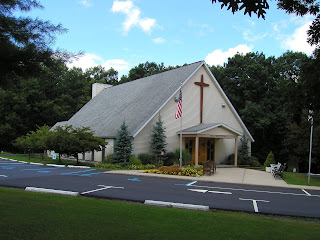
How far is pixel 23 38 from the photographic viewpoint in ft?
18.9

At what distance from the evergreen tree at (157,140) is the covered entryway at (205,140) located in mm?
2257

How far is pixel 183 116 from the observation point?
88.5 ft

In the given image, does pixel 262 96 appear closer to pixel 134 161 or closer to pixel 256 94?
pixel 256 94

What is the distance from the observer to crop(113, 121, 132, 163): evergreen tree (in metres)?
23.6

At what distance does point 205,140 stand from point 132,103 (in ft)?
26.6

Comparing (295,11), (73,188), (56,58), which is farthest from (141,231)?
(73,188)

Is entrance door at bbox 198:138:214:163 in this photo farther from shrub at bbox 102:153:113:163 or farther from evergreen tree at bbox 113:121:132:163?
shrub at bbox 102:153:113:163

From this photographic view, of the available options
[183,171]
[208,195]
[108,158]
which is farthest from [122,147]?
[208,195]

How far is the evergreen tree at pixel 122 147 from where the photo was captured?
23.6 m

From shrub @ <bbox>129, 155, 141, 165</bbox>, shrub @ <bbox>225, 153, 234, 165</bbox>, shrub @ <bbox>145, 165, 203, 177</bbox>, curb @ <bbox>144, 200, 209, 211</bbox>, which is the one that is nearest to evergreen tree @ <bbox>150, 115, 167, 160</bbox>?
shrub @ <bbox>129, 155, 141, 165</bbox>

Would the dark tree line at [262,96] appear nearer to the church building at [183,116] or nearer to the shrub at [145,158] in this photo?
the church building at [183,116]

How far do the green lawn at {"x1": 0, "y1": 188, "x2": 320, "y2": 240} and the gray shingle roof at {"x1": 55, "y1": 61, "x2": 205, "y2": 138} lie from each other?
1617 cm

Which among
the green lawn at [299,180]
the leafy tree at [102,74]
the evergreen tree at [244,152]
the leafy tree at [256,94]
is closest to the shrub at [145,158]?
the evergreen tree at [244,152]

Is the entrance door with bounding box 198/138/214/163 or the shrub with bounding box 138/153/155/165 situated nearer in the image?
the shrub with bounding box 138/153/155/165
